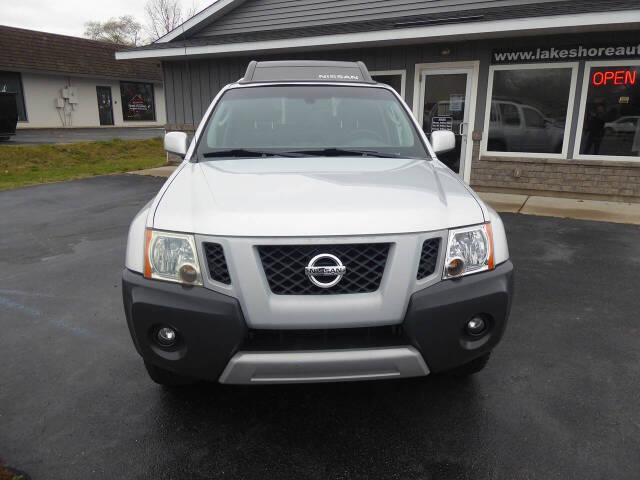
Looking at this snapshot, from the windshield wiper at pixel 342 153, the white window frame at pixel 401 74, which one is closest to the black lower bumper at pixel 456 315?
the windshield wiper at pixel 342 153

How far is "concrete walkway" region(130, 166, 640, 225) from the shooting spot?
24.5 ft

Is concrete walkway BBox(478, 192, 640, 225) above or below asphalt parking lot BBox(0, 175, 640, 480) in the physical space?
above

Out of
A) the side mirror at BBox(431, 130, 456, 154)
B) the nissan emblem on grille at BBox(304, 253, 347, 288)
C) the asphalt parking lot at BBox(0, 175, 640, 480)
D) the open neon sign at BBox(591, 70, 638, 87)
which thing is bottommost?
the asphalt parking lot at BBox(0, 175, 640, 480)

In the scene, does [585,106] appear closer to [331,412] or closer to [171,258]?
[331,412]

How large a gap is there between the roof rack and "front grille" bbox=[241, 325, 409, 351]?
235 cm

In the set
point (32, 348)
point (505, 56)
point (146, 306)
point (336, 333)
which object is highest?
point (505, 56)

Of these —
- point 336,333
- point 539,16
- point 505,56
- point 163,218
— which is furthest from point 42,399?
point 505,56

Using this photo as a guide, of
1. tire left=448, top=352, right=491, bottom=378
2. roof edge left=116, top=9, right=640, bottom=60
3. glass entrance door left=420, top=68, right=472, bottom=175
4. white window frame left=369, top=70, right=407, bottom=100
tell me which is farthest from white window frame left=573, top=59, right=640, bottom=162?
tire left=448, top=352, right=491, bottom=378

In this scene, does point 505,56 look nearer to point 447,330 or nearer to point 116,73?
point 447,330

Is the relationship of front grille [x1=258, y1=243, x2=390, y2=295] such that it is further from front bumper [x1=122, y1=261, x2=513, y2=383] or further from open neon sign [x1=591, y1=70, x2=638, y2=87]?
open neon sign [x1=591, y1=70, x2=638, y2=87]

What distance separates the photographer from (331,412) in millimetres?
2631

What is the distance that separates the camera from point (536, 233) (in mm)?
6465

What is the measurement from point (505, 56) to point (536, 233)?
13.7 ft

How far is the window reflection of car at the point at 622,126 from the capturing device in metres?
8.42
